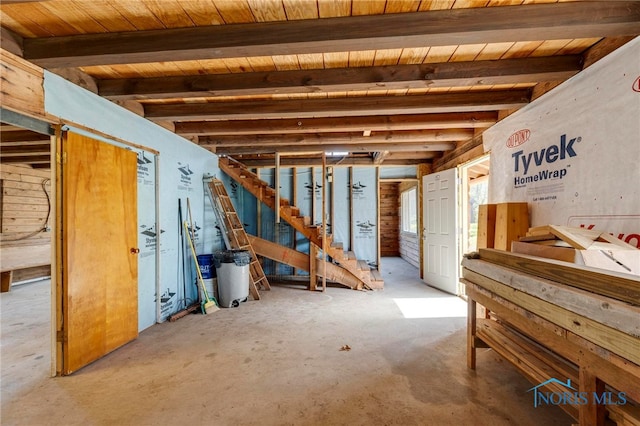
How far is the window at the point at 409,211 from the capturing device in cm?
783

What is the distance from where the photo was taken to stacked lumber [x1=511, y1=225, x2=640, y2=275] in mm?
1442

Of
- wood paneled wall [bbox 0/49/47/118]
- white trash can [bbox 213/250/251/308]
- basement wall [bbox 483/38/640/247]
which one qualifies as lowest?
white trash can [bbox 213/250/251/308]

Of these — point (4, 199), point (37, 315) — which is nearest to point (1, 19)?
point (37, 315)

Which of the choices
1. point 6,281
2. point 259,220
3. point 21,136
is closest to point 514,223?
point 259,220

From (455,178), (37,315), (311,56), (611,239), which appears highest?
(311,56)

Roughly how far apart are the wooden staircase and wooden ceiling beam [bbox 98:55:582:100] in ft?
8.60

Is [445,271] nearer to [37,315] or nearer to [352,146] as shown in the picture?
[352,146]

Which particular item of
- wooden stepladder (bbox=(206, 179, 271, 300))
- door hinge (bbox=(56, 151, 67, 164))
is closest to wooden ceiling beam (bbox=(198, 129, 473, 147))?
wooden stepladder (bbox=(206, 179, 271, 300))

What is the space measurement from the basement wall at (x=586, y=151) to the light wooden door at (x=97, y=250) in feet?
13.6

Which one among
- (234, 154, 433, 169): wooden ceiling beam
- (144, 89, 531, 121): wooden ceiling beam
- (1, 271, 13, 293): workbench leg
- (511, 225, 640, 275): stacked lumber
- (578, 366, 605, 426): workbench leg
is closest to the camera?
(578, 366, 605, 426): workbench leg

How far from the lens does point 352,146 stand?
15.4 ft

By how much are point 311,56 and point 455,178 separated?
3.31 metres

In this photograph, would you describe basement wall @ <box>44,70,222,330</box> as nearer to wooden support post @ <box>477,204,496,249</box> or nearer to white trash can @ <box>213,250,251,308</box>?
white trash can @ <box>213,250,251,308</box>

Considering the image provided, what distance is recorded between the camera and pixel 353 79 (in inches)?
93.6
